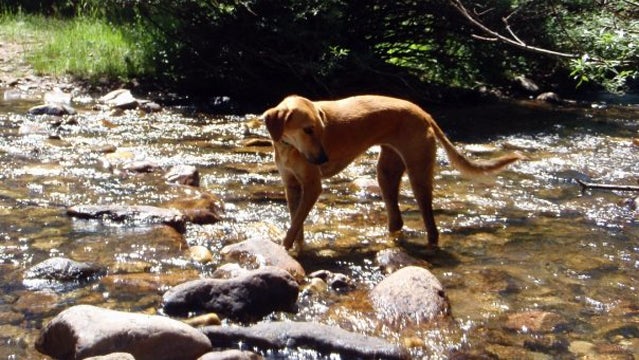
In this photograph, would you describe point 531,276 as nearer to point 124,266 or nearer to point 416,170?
point 416,170

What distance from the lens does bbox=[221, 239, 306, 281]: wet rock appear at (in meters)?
5.98

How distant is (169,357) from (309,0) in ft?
28.2

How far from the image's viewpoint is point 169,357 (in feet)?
14.6

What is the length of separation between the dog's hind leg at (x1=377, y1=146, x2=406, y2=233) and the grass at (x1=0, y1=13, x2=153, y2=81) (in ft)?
25.4

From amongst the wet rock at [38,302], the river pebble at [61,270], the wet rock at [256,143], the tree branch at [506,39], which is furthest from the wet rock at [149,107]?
the tree branch at [506,39]

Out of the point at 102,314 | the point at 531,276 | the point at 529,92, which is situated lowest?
the point at 529,92

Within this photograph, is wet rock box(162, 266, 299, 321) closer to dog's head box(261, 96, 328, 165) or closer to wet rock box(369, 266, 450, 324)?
wet rock box(369, 266, 450, 324)

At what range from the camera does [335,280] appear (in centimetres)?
584

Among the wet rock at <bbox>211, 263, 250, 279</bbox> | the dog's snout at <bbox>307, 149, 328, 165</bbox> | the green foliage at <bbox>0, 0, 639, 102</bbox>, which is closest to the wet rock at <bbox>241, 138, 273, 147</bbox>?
the green foliage at <bbox>0, 0, 639, 102</bbox>

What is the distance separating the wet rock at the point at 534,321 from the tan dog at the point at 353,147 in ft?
5.42

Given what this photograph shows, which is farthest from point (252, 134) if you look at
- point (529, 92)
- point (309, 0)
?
point (529, 92)

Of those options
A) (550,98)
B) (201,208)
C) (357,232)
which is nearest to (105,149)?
(201,208)

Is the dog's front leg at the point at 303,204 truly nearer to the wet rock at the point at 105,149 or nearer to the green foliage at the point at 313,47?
the wet rock at the point at 105,149

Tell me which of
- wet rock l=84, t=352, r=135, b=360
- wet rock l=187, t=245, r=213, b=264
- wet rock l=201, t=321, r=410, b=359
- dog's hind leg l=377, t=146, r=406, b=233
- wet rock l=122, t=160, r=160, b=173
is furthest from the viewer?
wet rock l=122, t=160, r=160, b=173
